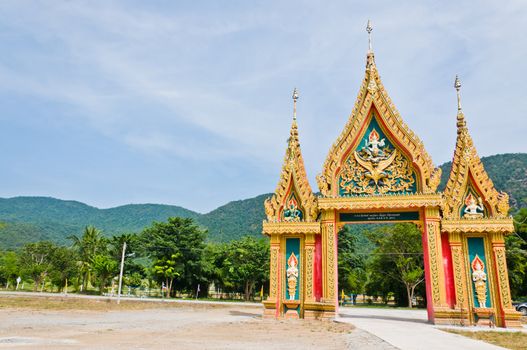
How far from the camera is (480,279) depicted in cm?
1561

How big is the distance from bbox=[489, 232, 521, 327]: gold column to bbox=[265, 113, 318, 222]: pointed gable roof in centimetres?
775

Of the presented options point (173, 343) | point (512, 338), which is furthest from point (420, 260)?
point (173, 343)

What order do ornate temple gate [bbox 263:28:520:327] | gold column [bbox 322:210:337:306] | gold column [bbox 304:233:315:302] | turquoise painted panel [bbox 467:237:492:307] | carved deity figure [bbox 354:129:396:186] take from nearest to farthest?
ornate temple gate [bbox 263:28:520:327], turquoise painted panel [bbox 467:237:492:307], gold column [bbox 322:210:337:306], gold column [bbox 304:233:315:302], carved deity figure [bbox 354:129:396:186]

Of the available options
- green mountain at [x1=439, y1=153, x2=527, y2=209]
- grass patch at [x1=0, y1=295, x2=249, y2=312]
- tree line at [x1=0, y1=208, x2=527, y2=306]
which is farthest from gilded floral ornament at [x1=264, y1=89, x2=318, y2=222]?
green mountain at [x1=439, y1=153, x2=527, y2=209]

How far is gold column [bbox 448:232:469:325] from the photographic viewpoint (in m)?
15.3

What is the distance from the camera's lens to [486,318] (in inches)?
598

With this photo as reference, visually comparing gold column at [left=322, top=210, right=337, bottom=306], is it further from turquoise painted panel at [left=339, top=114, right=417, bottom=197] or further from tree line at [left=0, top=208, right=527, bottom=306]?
tree line at [left=0, top=208, right=527, bottom=306]

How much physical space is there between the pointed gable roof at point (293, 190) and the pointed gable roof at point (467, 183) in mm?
6040

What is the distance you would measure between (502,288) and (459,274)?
167cm

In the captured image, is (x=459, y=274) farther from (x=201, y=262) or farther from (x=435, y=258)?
(x=201, y=262)

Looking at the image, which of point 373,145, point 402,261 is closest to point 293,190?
point 373,145

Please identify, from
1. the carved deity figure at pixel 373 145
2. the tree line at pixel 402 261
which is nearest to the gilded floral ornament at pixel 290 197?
the carved deity figure at pixel 373 145

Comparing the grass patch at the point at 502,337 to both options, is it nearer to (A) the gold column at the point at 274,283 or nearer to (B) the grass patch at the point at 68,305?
(A) the gold column at the point at 274,283

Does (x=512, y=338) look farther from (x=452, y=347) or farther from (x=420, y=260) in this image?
(x=420, y=260)
